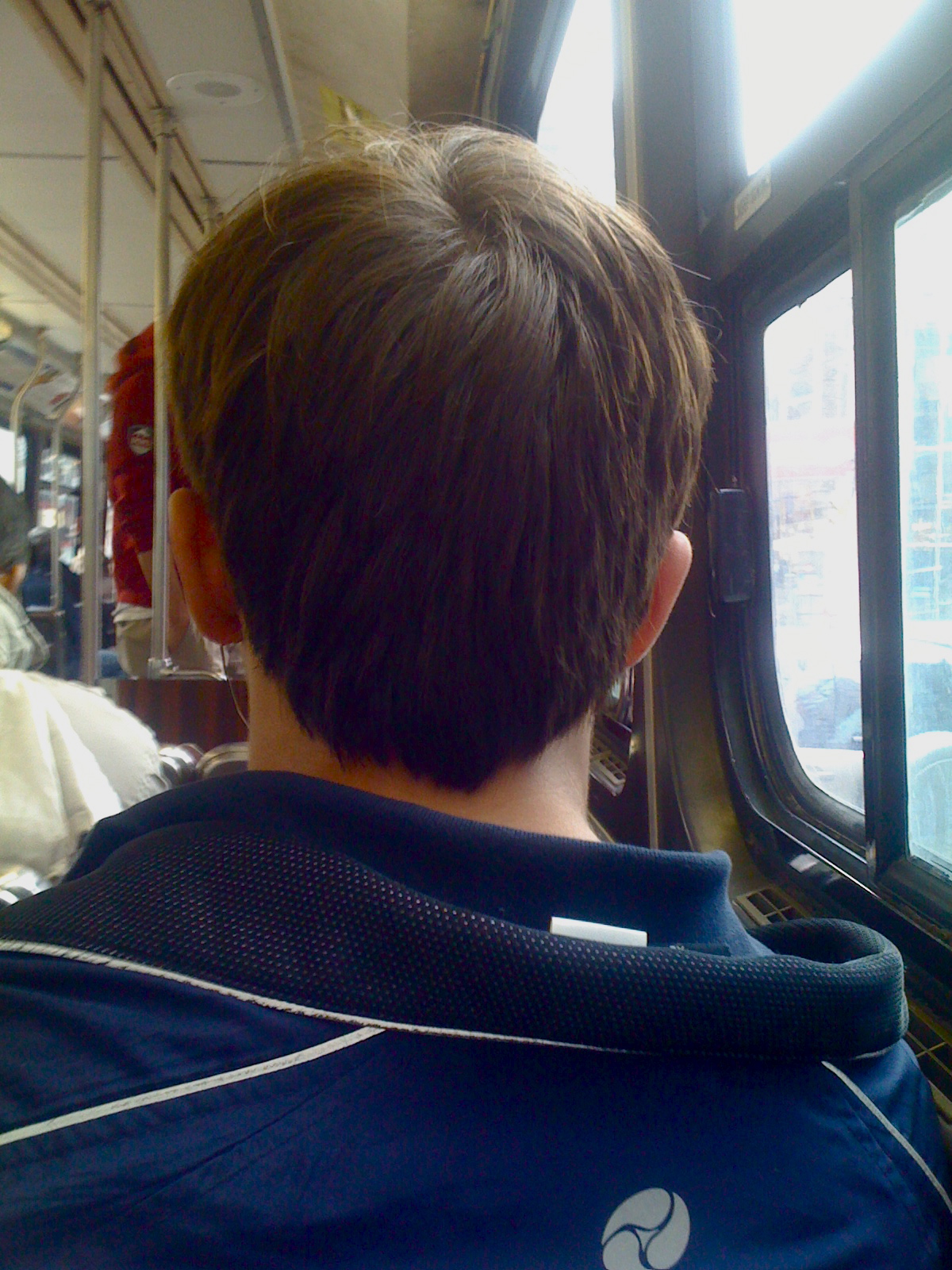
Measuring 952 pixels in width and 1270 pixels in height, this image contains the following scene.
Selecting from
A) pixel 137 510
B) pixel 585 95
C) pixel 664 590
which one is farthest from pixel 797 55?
pixel 137 510

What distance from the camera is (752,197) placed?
4.44 ft

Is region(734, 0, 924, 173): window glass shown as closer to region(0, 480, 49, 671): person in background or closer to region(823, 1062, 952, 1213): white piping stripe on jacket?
region(823, 1062, 952, 1213): white piping stripe on jacket

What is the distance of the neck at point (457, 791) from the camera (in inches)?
23.6

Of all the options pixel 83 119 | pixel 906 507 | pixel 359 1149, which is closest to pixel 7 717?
pixel 359 1149

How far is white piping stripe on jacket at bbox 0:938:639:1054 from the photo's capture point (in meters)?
0.42

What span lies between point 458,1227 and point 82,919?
0.23 meters

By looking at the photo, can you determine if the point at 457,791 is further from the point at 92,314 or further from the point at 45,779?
the point at 92,314

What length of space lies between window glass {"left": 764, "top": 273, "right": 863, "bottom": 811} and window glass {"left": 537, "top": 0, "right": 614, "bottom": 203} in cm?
70

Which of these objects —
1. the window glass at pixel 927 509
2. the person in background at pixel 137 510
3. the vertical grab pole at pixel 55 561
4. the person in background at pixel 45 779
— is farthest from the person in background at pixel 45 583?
the window glass at pixel 927 509

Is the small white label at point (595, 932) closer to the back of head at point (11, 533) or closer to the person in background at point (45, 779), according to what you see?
the person in background at point (45, 779)

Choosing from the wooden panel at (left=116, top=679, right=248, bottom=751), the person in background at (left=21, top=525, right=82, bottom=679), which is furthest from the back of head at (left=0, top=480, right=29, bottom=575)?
the wooden panel at (left=116, top=679, right=248, bottom=751)

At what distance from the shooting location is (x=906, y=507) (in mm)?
1070

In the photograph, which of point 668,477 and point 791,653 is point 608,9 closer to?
point 791,653

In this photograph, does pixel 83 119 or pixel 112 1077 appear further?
pixel 83 119
